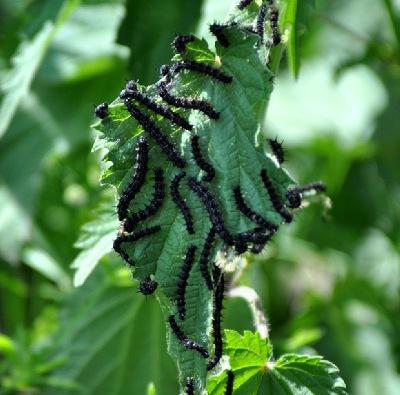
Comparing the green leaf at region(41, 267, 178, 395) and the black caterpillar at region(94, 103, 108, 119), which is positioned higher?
the black caterpillar at region(94, 103, 108, 119)

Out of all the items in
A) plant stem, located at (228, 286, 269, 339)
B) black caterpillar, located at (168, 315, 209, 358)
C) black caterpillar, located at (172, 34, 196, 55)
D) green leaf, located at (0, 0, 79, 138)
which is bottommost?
black caterpillar, located at (168, 315, 209, 358)

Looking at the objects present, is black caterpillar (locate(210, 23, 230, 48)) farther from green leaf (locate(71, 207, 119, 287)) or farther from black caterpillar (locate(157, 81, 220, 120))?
green leaf (locate(71, 207, 119, 287))

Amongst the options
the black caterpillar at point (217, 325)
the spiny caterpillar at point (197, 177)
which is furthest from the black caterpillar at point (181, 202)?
the black caterpillar at point (217, 325)

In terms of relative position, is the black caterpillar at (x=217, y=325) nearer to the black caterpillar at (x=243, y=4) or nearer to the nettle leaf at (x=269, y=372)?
the nettle leaf at (x=269, y=372)

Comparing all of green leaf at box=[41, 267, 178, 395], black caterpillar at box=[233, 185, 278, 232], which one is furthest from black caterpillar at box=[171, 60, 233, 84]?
green leaf at box=[41, 267, 178, 395]

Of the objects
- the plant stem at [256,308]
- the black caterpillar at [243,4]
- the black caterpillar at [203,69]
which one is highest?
the black caterpillar at [243,4]

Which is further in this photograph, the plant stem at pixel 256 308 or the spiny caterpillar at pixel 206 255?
the plant stem at pixel 256 308
